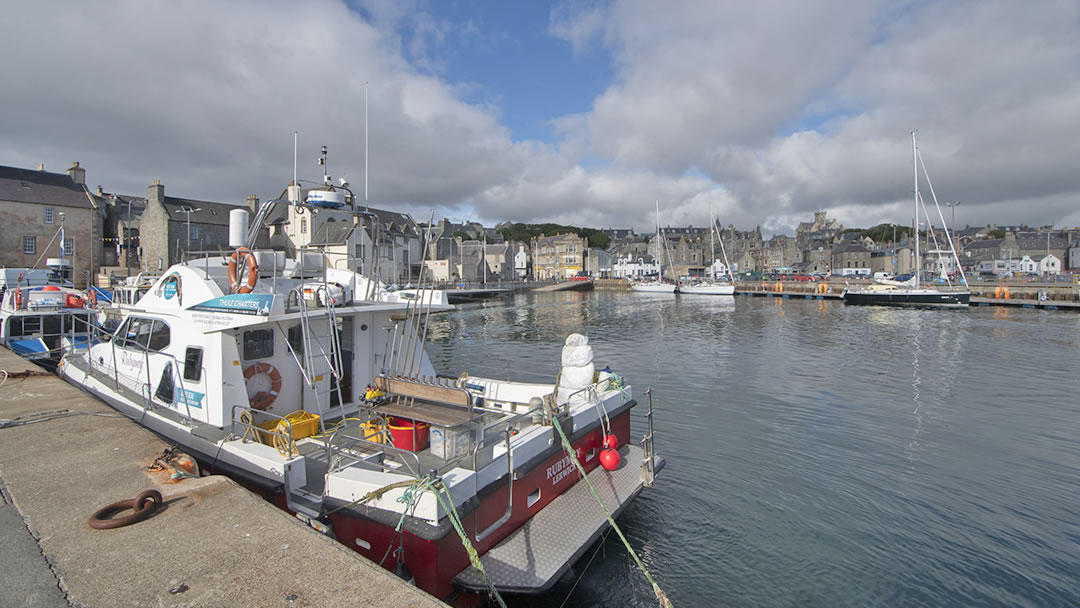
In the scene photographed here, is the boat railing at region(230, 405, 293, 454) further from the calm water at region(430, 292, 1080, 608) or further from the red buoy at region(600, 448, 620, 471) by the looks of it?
the red buoy at region(600, 448, 620, 471)

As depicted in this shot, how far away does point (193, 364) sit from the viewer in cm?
783

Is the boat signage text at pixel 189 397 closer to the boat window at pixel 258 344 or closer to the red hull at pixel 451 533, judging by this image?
the boat window at pixel 258 344

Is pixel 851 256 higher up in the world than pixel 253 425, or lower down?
higher up

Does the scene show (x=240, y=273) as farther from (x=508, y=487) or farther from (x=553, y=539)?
(x=553, y=539)

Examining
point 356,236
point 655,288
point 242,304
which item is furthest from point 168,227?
point 655,288

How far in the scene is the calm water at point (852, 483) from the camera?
6.91m

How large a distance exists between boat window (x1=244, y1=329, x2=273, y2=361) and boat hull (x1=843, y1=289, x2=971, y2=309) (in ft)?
194

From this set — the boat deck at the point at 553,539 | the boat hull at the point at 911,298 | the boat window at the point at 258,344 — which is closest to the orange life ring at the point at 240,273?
the boat window at the point at 258,344

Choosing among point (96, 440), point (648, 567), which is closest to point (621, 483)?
point (648, 567)

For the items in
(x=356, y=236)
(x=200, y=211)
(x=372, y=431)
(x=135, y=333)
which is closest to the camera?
(x=372, y=431)

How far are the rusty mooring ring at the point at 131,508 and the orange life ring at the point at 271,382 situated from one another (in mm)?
2815

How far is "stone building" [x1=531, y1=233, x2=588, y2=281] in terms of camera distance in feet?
396

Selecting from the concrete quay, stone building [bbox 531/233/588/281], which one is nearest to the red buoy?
the concrete quay

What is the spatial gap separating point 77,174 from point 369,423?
228 ft
